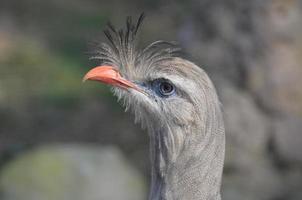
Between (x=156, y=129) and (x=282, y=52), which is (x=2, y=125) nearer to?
(x=282, y=52)

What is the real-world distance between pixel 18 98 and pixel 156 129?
539cm

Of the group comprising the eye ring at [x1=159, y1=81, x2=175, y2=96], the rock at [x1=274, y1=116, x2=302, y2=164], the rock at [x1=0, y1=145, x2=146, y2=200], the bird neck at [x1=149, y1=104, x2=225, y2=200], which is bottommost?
the rock at [x1=0, y1=145, x2=146, y2=200]

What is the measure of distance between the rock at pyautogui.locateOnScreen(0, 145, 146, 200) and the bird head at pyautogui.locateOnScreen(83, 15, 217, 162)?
2.60 meters

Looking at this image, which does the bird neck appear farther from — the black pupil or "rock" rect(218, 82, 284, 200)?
"rock" rect(218, 82, 284, 200)

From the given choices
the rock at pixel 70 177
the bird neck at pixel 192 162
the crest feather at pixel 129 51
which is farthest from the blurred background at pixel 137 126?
the bird neck at pixel 192 162

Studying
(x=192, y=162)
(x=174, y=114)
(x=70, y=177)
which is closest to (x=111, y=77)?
(x=174, y=114)

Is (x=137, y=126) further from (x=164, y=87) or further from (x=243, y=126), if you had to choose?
(x=164, y=87)

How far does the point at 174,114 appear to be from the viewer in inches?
128

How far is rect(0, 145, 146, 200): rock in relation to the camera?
6.03m

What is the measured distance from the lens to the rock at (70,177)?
19.8ft

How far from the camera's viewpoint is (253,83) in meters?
7.05

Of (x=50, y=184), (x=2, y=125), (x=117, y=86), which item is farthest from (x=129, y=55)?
(x=2, y=125)

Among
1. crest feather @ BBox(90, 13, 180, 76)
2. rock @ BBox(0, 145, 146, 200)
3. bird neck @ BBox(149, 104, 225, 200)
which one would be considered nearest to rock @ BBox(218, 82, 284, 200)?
rock @ BBox(0, 145, 146, 200)

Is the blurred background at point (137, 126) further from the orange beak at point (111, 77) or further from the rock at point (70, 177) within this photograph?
the orange beak at point (111, 77)
